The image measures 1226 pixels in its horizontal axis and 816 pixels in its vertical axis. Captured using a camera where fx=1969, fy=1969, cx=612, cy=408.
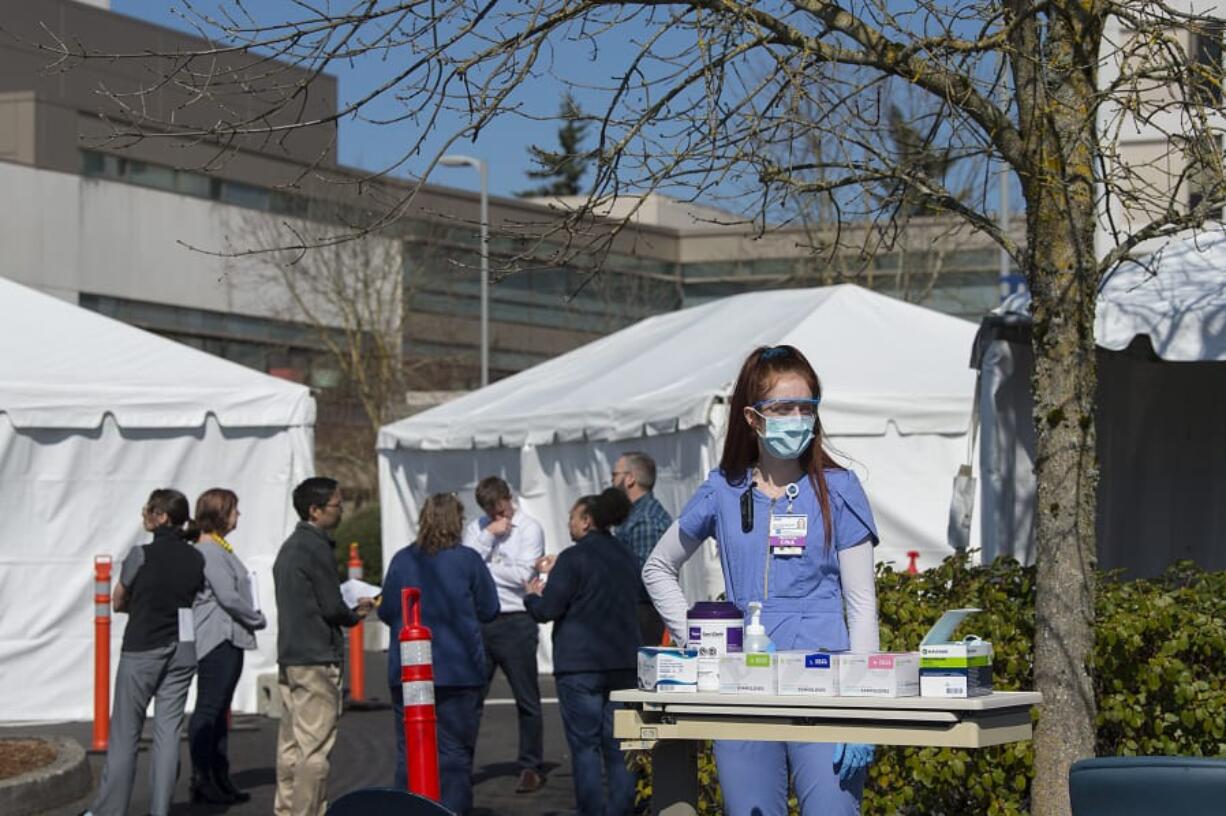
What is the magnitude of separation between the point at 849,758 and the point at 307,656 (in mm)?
5086

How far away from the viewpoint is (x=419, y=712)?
303 inches

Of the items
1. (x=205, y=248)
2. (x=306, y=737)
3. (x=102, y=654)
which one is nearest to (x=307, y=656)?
(x=306, y=737)

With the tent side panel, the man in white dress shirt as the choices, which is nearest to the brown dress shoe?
the man in white dress shirt

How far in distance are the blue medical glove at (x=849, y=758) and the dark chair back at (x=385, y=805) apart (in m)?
1.52

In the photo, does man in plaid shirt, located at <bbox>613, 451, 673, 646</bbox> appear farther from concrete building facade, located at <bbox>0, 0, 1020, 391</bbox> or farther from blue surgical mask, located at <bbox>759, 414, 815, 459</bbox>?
concrete building facade, located at <bbox>0, 0, 1020, 391</bbox>

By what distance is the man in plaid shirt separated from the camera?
37.6 ft

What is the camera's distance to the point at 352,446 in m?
41.7

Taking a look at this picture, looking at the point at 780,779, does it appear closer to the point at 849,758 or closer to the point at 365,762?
the point at 849,758

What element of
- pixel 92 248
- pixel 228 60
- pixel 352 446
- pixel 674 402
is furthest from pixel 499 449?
pixel 92 248

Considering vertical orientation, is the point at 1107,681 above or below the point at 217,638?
below

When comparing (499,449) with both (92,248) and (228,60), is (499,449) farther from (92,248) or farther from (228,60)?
(92,248)

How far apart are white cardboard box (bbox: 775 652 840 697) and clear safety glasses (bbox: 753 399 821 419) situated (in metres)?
0.80

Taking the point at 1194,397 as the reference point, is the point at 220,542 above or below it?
below

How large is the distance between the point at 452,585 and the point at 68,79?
130 ft
